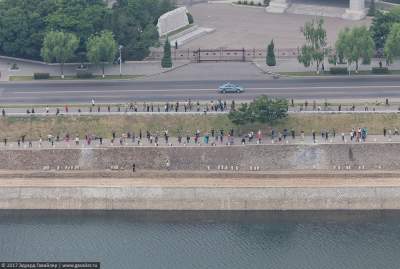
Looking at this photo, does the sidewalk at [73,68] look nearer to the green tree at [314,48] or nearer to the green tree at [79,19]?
the green tree at [79,19]

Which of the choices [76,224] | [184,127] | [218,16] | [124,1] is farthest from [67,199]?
[218,16]

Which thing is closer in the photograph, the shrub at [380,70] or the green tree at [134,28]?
the shrub at [380,70]

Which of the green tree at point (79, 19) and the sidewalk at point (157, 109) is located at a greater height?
the green tree at point (79, 19)

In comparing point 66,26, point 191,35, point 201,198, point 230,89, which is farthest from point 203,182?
point 191,35

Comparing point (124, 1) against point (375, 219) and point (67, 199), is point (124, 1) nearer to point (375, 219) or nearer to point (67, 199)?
point (67, 199)

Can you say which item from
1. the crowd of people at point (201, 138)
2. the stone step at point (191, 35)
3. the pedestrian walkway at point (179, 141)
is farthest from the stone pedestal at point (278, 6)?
the pedestrian walkway at point (179, 141)

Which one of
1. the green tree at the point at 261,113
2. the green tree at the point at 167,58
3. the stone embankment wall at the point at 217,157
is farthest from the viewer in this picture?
the green tree at the point at 167,58

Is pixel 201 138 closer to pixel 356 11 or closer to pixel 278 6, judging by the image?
pixel 356 11
